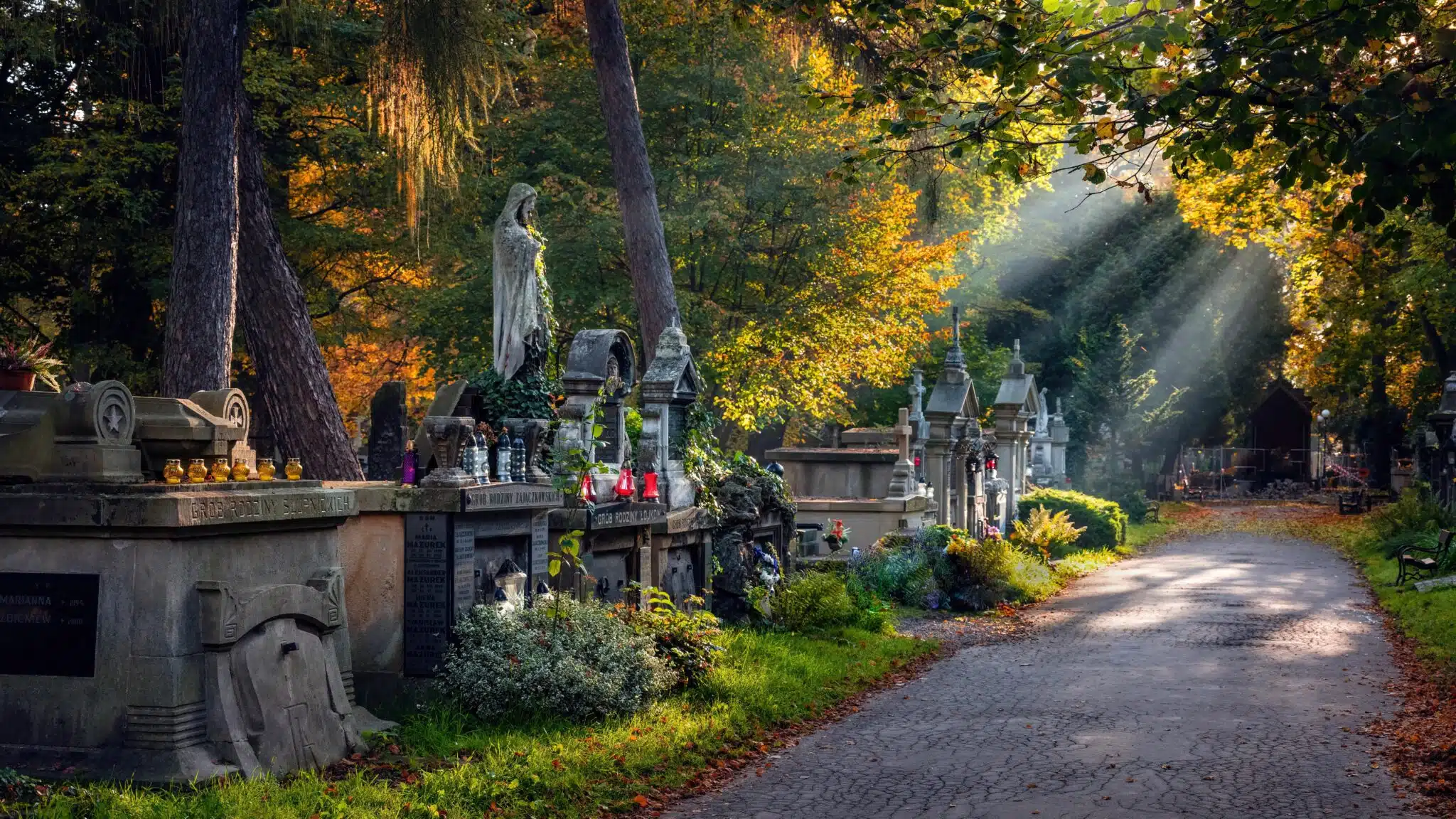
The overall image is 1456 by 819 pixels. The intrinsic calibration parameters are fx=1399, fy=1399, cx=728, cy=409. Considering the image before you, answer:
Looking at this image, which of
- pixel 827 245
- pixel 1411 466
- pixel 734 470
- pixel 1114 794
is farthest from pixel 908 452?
pixel 1411 466

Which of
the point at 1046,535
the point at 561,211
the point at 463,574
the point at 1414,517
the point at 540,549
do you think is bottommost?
the point at 1046,535

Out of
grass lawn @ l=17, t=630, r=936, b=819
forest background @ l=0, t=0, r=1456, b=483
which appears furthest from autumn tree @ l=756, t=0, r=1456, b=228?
forest background @ l=0, t=0, r=1456, b=483

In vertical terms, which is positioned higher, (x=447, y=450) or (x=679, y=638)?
(x=447, y=450)

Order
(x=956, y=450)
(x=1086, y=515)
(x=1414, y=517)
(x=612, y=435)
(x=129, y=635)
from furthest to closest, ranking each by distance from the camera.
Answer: (x=1086, y=515) → (x=1414, y=517) → (x=956, y=450) → (x=612, y=435) → (x=129, y=635)

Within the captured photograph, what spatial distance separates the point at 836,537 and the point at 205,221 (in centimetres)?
931

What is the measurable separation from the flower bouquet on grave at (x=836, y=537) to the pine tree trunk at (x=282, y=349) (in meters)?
6.55

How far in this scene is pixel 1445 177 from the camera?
7859mm

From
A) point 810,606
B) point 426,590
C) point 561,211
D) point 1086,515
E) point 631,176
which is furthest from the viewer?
point 1086,515

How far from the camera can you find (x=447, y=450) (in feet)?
32.6

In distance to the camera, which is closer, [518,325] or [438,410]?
[438,410]

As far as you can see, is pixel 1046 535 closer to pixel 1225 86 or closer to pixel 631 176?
pixel 631 176

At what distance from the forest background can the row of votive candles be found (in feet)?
17.6

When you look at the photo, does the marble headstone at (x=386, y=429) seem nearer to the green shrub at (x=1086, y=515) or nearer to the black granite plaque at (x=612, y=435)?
Answer: the black granite plaque at (x=612, y=435)

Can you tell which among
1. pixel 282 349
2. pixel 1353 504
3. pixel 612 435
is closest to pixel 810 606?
pixel 612 435
